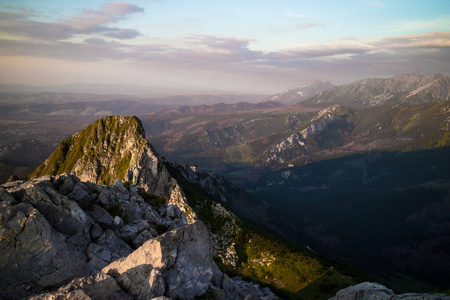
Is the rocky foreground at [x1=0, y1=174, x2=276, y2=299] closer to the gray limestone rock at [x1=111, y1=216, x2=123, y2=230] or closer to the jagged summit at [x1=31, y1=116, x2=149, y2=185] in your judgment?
the gray limestone rock at [x1=111, y1=216, x2=123, y2=230]

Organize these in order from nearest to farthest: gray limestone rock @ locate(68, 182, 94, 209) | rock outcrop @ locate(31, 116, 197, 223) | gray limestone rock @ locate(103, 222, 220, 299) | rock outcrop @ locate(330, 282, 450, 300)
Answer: gray limestone rock @ locate(103, 222, 220, 299) < rock outcrop @ locate(330, 282, 450, 300) < gray limestone rock @ locate(68, 182, 94, 209) < rock outcrop @ locate(31, 116, 197, 223)

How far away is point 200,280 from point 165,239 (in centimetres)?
580

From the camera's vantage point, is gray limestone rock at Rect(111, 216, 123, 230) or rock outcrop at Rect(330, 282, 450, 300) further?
gray limestone rock at Rect(111, 216, 123, 230)

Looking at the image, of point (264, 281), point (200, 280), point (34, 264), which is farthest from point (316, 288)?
point (34, 264)

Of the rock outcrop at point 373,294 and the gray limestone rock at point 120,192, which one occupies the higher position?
the gray limestone rock at point 120,192

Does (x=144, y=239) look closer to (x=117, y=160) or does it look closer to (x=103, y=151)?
(x=117, y=160)

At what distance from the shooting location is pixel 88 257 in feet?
111

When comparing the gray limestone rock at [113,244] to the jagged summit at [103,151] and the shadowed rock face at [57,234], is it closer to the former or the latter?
the shadowed rock face at [57,234]

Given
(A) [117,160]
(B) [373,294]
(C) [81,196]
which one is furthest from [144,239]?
(A) [117,160]

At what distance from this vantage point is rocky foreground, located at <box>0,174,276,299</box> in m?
26.0

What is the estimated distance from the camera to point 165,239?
2956cm

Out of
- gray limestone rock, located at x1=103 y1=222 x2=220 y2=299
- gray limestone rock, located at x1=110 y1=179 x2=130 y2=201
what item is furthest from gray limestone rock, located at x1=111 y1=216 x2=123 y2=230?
gray limestone rock, located at x1=103 y1=222 x2=220 y2=299

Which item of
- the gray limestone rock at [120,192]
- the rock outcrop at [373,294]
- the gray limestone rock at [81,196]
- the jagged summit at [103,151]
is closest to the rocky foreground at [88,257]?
the gray limestone rock at [81,196]

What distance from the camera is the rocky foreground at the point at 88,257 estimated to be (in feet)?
85.5
